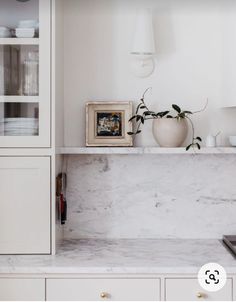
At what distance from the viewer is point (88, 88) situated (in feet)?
8.62

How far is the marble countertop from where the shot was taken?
2.10 meters

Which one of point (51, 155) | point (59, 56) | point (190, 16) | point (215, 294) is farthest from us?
point (190, 16)

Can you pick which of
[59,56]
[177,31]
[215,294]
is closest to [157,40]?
[177,31]

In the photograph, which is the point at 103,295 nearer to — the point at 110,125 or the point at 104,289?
the point at 104,289

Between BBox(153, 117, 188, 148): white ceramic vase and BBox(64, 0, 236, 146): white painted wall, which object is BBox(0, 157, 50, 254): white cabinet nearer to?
BBox(64, 0, 236, 146): white painted wall

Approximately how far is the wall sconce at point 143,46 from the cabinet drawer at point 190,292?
45.4 inches

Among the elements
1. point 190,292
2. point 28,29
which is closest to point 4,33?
point 28,29

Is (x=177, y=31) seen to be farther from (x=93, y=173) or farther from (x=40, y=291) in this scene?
(x=40, y=291)

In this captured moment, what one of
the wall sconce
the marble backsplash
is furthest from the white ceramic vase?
the wall sconce

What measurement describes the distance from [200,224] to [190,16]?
3.89 ft

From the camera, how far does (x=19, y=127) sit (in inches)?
90.2

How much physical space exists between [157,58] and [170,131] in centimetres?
46

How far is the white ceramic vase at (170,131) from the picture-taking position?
2.45m

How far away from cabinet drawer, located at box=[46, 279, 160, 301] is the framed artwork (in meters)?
0.77
